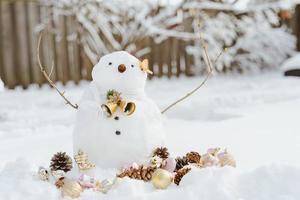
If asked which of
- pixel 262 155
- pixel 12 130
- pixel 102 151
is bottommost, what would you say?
pixel 12 130

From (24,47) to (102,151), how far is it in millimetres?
5173

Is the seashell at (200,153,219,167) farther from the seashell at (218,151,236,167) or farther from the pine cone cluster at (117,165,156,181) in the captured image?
the pine cone cluster at (117,165,156,181)

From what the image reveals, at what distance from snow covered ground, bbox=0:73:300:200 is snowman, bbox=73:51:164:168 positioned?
274mm

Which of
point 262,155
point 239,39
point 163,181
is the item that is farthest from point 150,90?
point 163,181

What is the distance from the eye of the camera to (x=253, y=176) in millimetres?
1985

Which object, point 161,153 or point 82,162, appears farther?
point 161,153

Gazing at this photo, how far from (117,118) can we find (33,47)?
519 centimetres

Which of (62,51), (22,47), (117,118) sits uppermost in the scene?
(117,118)

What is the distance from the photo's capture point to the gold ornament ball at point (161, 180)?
2.00 metres

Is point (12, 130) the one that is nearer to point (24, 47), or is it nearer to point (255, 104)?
point (255, 104)

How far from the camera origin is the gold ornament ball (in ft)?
6.57

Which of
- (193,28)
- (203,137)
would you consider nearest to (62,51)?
(193,28)

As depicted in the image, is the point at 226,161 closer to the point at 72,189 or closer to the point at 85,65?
the point at 72,189

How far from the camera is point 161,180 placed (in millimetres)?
2004
